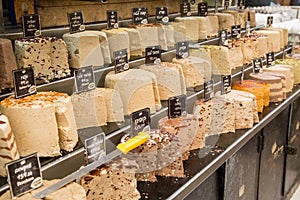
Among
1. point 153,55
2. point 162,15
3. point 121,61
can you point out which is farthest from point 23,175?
point 162,15

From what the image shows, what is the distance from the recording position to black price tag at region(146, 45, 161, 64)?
256 centimetres

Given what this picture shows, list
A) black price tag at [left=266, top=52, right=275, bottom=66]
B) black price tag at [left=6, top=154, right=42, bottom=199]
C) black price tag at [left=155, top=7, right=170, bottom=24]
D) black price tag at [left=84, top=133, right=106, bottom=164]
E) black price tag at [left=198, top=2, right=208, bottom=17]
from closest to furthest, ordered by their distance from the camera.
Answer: black price tag at [left=6, top=154, right=42, bottom=199] → black price tag at [left=84, top=133, right=106, bottom=164] → black price tag at [left=155, top=7, right=170, bottom=24] → black price tag at [left=198, top=2, right=208, bottom=17] → black price tag at [left=266, top=52, right=275, bottom=66]

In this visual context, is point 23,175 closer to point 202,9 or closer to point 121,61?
point 121,61

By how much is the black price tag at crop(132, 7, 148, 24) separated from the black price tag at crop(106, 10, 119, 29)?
21cm

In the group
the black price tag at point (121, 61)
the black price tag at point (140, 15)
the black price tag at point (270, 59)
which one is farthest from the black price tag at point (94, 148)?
the black price tag at point (270, 59)

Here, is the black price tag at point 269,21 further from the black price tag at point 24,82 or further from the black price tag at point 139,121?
the black price tag at point 24,82

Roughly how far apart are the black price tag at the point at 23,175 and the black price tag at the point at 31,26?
31.3 inches

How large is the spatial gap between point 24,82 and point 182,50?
1362 millimetres

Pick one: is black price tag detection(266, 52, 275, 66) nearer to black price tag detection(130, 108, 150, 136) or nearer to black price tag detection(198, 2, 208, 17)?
black price tag detection(198, 2, 208, 17)

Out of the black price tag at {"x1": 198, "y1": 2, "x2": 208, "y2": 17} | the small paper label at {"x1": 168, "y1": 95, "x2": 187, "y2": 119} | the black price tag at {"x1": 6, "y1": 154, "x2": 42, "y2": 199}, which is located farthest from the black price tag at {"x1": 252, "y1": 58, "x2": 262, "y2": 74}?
the black price tag at {"x1": 6, "y1": 154, "x2": 42, "y2": 199}

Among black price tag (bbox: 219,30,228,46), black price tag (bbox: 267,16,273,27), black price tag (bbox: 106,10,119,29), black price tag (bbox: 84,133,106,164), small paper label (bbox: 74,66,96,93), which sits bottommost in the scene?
black price tag (bbox: 84,133,106,164)

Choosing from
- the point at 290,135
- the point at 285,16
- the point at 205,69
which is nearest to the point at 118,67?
the point at 205,69

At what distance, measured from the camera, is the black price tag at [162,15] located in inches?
116

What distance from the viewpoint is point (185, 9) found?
3.30 m
